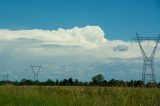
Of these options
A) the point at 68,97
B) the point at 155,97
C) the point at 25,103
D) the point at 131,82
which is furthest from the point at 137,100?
the point at 25,103

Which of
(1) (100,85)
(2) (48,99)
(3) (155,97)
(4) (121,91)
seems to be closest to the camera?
(3) (155,97)

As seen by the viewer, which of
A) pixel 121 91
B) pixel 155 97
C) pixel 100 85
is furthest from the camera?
pixel 100 85

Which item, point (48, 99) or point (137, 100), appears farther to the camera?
point (48, 99)

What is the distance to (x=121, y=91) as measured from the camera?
56.6 feet

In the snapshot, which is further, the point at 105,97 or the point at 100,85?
the point at 100,85

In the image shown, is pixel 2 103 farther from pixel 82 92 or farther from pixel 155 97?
pixel 155 97

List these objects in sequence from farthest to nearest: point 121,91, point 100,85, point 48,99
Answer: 1. point 100,85
2. point 48,99
3. point 121,91

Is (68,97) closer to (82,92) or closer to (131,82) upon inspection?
(82,92)

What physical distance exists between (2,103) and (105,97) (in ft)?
17.4

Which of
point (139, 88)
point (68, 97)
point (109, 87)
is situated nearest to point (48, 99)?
point (68, 97)

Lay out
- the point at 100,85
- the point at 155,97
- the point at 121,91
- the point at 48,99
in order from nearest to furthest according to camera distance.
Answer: the point at 155,97 < the point at 121,91 < the point at 48,99 < the point at 100,85

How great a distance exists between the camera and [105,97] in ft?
56.7

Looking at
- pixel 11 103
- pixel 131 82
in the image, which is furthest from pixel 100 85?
pixel 11 103

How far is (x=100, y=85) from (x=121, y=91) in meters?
2.75
